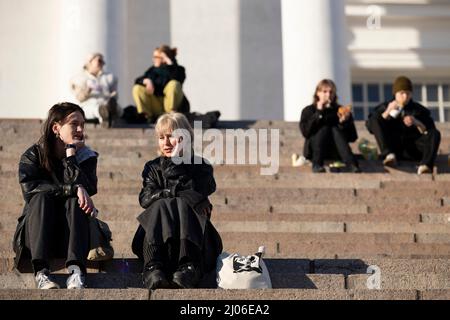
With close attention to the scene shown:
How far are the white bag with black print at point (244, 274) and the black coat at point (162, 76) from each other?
24.2ft

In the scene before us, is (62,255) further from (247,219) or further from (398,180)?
(398,180)

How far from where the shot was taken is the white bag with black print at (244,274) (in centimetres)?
762

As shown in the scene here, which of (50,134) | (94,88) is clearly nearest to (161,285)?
(50,134)

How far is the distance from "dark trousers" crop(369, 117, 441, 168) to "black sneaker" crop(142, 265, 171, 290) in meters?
5.27

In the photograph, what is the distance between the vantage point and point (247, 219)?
10.0m

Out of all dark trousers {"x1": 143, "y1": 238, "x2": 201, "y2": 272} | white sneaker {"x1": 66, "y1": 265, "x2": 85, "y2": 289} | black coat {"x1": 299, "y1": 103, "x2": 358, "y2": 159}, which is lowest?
white sneaker {"x1": 66, "y1": 265, "x2": 85, "y2": 289}

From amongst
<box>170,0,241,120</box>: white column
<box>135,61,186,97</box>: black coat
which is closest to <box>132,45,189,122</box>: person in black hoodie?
<box>135,61,186,97</box>: black coat

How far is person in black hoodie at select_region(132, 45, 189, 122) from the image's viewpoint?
14836mm

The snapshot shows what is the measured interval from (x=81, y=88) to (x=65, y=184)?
687cm

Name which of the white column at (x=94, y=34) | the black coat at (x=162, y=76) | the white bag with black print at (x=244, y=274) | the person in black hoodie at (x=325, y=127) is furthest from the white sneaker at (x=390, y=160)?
the white column at (x=94, y=34)

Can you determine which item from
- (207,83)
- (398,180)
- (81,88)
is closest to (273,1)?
(207,83)

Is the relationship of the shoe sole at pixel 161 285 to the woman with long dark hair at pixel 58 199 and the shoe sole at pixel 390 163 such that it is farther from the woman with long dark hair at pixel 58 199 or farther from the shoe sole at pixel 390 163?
the shoe sole at pixel 390 163

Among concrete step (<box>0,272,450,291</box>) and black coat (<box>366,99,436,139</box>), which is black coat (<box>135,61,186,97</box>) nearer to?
black coat (<box>366,99,436,139</box>)

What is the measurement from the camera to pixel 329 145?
12180 millimetres
